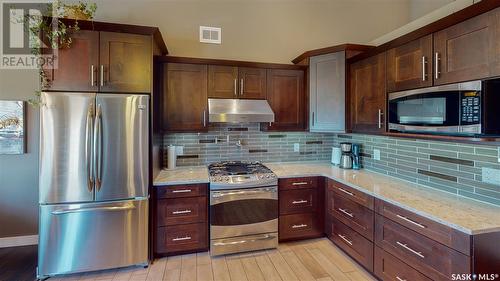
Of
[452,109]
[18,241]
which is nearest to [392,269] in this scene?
[452,109]

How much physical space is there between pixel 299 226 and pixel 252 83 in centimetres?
190

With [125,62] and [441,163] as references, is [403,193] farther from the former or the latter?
[125,62]

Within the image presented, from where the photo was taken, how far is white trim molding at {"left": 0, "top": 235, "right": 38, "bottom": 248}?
2890 mm

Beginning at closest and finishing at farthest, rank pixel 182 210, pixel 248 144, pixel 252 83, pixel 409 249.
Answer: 1. pixel 409 249
2. pixel 182 210
3. pixel 252 83
4. pixel 248 144

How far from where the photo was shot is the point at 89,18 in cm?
240

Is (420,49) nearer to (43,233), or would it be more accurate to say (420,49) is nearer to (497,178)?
(497,178)

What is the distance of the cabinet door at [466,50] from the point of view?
5.03 ft

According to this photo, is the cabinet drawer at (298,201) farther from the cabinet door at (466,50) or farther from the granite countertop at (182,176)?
the cabinet door at (466,50)

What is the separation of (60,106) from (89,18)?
3.08 ft

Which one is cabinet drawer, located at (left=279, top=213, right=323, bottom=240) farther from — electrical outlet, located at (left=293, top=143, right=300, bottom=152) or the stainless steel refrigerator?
the stainless steel refrigerator

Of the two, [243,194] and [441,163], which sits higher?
[441,163]

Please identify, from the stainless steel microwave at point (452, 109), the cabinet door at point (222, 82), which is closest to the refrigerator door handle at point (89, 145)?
the cabinet door at point (222, 82)

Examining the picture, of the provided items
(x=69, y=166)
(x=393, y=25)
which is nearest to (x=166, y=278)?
(x=69, y=166)

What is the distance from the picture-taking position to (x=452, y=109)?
1.71 m
